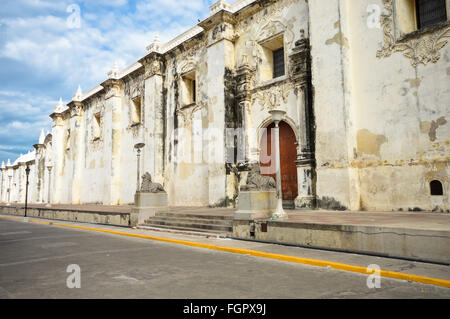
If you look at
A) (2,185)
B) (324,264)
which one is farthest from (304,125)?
(2,185)

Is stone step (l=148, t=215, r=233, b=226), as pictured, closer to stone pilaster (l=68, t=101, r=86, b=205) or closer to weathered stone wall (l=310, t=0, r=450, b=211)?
weathered stone wall (l=310, t=0, r=450, b=211)

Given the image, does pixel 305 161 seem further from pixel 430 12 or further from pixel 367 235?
pixel 367 235

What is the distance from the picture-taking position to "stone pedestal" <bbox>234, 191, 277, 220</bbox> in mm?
8805

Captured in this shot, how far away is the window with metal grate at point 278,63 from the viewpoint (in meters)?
14.5

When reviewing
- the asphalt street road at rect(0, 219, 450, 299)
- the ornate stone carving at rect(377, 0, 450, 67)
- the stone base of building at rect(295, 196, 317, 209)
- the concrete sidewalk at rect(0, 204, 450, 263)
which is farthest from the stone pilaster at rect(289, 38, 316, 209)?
the asphalt street road at rect(0, 219, 450, 299)

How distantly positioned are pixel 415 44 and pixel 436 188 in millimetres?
4252

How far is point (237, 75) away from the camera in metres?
15.3

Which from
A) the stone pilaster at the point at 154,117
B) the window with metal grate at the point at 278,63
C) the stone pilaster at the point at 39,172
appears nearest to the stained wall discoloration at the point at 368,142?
the window with metal grate at the point at 278,63

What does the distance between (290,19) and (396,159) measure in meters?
7.07

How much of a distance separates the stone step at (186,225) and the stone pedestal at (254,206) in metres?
1.03

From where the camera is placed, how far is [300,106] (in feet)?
41.5
